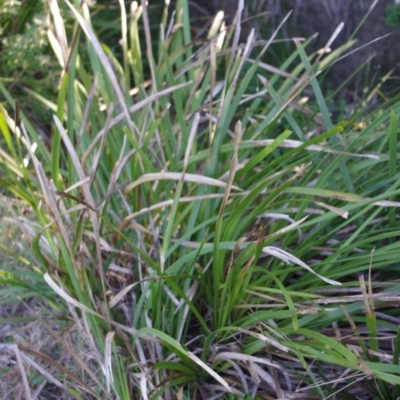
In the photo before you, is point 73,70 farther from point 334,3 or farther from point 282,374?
point 334,3

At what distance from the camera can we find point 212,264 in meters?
1.72

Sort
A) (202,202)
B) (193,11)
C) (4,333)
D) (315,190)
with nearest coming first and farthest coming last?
(315,190), (202,202), (4,333), (193,11)

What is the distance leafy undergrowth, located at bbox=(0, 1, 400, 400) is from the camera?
5.07ft

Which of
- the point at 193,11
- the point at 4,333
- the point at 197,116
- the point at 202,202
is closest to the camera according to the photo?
the point at 197,116

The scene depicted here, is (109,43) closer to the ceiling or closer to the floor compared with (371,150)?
closer to the ceiling

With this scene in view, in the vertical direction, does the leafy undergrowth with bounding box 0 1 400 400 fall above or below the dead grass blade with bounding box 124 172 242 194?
below

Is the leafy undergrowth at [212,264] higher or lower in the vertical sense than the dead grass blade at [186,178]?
lower

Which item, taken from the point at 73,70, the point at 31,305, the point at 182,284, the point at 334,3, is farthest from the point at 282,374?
the point at 334,3

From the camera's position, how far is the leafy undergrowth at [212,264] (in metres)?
1.54

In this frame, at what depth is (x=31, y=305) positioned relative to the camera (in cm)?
206

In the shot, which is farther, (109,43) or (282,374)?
(109,43)

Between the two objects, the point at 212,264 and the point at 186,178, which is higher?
the point at 186,178

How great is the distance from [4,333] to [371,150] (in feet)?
3.98

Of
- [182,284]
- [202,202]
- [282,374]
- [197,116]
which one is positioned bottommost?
[282,374]
